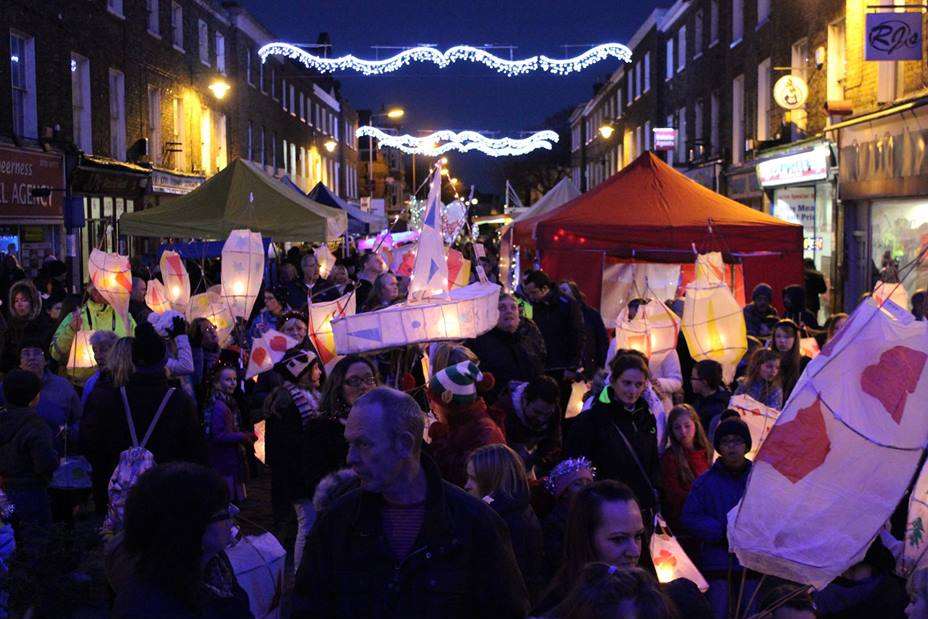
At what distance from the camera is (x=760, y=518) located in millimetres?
3688

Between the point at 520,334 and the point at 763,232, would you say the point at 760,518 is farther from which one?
the point at 763,232

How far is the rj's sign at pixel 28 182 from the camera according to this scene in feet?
62.7

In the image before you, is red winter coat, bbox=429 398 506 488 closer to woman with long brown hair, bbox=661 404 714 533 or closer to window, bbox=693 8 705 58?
woman with long brown hair, bbox=661 404 714 533

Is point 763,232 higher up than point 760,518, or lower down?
higher up

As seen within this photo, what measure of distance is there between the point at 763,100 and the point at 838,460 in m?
21.6

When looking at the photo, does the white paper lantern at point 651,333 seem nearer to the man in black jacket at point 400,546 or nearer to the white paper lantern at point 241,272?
the white paper lantern at point 241,272

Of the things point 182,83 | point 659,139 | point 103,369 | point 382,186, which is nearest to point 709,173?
point 659,139

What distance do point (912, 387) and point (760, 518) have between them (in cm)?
64

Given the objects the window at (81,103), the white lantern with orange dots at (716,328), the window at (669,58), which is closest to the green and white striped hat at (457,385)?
the white lantern with orange dots at (716,328)

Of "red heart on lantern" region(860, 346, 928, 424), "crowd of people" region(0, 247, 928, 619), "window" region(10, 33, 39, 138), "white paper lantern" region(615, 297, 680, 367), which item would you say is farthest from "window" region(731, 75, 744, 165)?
"red heart on lantern" region(860, 346, 928, 424)

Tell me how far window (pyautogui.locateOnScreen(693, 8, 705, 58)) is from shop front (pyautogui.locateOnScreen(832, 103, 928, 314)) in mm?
12470

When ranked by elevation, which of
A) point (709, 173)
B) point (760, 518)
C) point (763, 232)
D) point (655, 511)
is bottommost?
point (655, 511)

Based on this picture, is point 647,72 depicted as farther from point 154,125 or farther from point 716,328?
point 716,328

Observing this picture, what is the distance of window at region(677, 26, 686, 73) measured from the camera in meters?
33.3
